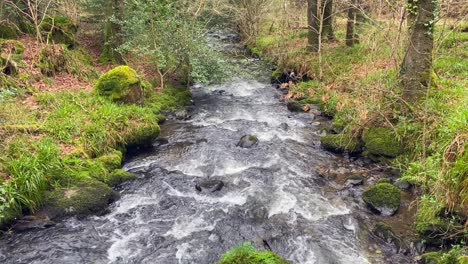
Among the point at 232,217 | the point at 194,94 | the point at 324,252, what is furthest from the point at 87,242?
the point at 194,94

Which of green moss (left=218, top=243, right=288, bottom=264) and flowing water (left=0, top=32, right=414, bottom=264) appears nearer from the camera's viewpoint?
green moss (left=218, top=243, right=288, bottom=264)

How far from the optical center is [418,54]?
994 cm

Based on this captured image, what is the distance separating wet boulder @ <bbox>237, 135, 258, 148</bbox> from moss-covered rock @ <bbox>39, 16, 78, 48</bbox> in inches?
386

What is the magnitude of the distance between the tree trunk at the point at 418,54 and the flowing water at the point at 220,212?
2553mm

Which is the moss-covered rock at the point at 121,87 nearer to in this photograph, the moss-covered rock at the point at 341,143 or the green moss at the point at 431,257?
the moss-covered rock at the point at 341,143

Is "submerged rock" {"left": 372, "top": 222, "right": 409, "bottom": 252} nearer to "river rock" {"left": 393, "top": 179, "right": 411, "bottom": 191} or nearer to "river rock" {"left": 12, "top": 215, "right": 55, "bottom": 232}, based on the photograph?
"river rock" {"left": 393, "top": 179, "right": 411, "bottom": 191}

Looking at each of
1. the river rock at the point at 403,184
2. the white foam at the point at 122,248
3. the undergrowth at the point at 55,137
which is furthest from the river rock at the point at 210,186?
the river rock at the point at 403,184

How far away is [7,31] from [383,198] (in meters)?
16.7

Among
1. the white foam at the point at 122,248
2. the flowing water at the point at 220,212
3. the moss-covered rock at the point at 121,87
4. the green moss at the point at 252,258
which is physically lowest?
the flowing water at the point at 220,212

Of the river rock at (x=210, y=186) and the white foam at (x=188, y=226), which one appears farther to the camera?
the river rock at (x=210, y=186)

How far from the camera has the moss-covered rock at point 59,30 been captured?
16.8 m

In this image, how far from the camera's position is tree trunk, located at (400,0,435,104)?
9.47 meters

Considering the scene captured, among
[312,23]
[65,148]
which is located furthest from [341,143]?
[312,23]

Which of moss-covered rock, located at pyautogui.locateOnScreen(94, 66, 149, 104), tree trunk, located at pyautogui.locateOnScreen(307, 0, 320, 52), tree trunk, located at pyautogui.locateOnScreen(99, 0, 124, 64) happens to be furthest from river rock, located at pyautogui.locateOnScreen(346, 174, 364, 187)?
tree trunk, located at pyautogui.locateOnScreen(99, 0, 124, 64)
